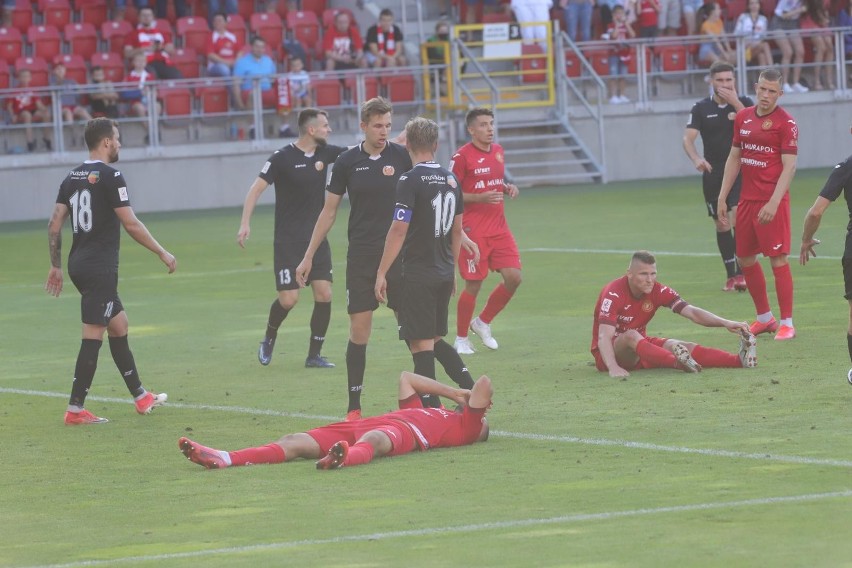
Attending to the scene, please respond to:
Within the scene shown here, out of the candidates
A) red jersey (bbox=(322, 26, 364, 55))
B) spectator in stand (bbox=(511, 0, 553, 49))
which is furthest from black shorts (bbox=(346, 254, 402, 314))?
spectator in stand (bbox=(511, 0, 553, 49))

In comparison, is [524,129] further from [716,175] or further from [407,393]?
[407,393]

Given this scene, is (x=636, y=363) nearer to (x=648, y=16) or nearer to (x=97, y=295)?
(x=97, y=295)

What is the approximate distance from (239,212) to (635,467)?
79.6ft

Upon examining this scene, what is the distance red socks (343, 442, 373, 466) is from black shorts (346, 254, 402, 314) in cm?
191

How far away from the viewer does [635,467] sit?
8.62 m

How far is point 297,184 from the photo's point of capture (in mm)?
13844

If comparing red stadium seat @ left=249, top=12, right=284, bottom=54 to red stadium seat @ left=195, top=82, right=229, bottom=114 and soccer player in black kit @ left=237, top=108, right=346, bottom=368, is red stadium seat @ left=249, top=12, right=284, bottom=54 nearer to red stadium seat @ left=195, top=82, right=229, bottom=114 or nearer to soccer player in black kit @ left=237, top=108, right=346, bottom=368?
red stadium seat @ left=195, top=82, right=229, bottom=114

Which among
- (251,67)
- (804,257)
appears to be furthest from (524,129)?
(804,257)

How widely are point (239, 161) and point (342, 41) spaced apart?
3.41 meters

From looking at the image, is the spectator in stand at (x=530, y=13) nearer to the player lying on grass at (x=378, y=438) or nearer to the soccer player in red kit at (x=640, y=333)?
the soccer player in red kit at (x=640, y=333)

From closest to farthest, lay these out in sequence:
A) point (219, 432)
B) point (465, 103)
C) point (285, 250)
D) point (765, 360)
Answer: point (219, 432), point (765, 360), point (285, 250), point (465, 103)

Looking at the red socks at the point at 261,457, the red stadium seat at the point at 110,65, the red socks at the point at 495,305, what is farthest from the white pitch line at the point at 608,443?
the red stadium seat at the point at 110,65

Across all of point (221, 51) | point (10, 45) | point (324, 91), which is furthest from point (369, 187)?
point (10, 45)

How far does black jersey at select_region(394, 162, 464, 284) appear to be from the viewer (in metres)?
10.2
